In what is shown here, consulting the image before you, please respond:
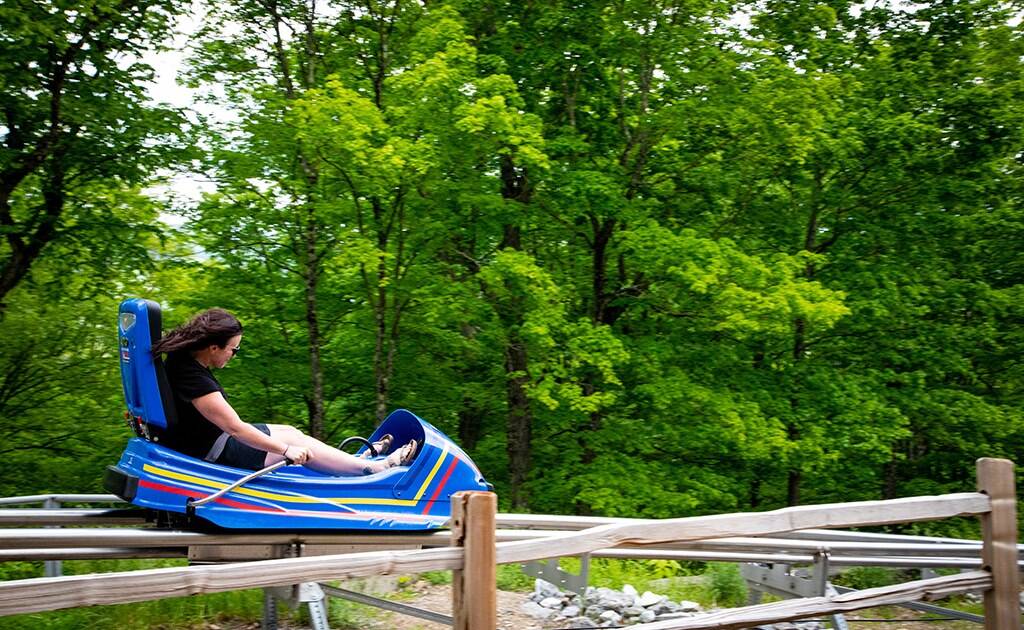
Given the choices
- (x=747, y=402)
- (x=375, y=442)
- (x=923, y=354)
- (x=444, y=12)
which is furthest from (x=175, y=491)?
(x=923, y=354)

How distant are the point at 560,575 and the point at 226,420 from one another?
2647 mm

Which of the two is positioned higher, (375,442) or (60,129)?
(60,129)

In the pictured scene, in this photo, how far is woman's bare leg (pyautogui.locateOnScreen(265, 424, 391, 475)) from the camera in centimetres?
452

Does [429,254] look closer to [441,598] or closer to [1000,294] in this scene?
[441,598]

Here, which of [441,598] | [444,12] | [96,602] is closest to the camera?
[96,602]

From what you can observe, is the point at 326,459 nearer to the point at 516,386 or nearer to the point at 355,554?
the point at 355,554

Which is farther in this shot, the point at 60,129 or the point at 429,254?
the point at 429,254

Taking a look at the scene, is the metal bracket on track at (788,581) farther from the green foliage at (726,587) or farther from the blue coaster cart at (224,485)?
the blue coaster cart at (224,485)

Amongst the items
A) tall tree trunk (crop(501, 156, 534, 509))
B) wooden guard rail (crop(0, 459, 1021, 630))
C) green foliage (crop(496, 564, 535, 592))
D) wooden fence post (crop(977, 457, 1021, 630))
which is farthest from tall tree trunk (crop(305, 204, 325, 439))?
wooden fence post (crop(977, 457, 1021, 630))

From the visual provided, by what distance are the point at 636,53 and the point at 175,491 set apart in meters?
10.6

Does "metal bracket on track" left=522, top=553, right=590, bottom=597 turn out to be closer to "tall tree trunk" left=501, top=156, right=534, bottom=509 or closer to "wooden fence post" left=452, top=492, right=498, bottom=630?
"wooden fence post" left=452, top=492, right=498, bottom=630

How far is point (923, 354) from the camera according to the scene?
48.2 ft

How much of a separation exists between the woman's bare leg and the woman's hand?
0.08 meters

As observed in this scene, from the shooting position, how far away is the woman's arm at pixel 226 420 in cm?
421
